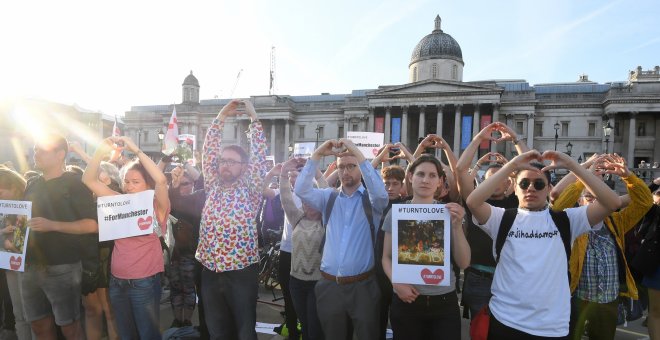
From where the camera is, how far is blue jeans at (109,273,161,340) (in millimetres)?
3881

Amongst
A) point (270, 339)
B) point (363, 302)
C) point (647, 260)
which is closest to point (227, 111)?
point (363, 302)

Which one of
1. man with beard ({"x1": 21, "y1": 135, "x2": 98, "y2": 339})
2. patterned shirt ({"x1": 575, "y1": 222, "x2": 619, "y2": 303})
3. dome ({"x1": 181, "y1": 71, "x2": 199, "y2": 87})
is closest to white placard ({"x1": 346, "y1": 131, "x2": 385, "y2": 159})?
patterned shirt ({"x1": 575, "y1": 222, "x2": 619, "y2": 303})

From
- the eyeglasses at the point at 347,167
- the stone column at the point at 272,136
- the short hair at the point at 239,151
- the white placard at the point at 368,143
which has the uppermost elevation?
the stone column at the point at 272,136

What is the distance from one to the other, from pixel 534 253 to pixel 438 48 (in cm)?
5038

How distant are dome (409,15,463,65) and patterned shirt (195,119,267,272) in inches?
1929

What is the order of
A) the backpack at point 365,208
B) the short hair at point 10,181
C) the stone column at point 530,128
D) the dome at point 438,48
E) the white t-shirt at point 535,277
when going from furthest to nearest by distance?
the dome at point 438,48 < the stone column at point 530,128 < the short hair at point 10,181 < the backpack at point 365,208 < the white t-shirt at point 535,277

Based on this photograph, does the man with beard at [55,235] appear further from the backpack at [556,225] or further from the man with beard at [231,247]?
the backpack at [556,225]

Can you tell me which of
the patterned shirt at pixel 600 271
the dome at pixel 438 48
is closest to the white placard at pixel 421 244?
the patterned shirt at pixel 600 271

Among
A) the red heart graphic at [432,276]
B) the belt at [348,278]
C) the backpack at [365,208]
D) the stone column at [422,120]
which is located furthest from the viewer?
the stone column at [422,120]

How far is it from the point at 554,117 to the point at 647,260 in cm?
4542

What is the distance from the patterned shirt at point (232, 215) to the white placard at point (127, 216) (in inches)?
22.5

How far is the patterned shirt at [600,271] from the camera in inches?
158

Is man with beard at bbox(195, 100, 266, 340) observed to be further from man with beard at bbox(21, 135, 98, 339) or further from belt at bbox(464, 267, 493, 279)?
belt at bbox(464, 267, 493, 279)

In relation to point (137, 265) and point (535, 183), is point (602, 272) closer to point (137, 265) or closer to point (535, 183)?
point (535, 183)
